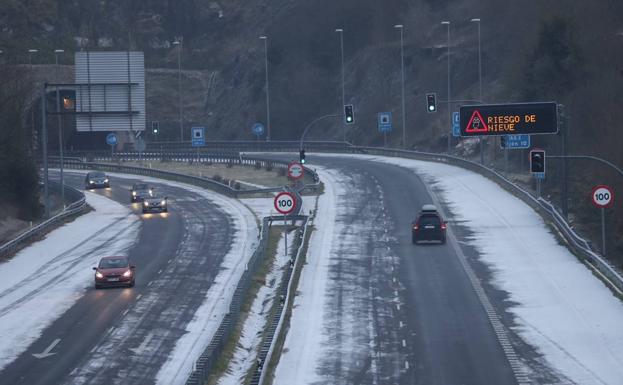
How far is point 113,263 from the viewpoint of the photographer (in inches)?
1628

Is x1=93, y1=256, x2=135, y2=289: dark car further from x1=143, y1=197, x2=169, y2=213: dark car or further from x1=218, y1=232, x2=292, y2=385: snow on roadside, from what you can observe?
x1=143, y1=197, x2=169, y2=213: dark car

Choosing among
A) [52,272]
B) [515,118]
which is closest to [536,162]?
[515,118]

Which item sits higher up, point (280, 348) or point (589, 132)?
point (589, 132)

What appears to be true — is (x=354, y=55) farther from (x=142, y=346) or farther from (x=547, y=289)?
(x=142, y=346)

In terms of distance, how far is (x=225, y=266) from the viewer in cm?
4603

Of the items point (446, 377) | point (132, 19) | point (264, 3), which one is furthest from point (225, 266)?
point (132, 19)

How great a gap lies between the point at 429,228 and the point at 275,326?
18461mm

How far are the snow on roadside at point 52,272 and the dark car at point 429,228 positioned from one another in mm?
13361

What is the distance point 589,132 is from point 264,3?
3728 inches

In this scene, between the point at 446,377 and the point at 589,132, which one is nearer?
the point at 446,377

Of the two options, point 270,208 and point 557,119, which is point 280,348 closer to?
point 557,119

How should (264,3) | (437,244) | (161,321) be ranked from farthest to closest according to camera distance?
(264,3)
(437,244)
(161,321)

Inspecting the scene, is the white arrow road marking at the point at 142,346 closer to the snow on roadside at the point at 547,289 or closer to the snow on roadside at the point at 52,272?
the snow on roadside at the point at 52,272

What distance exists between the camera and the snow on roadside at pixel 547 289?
29.0 metres
